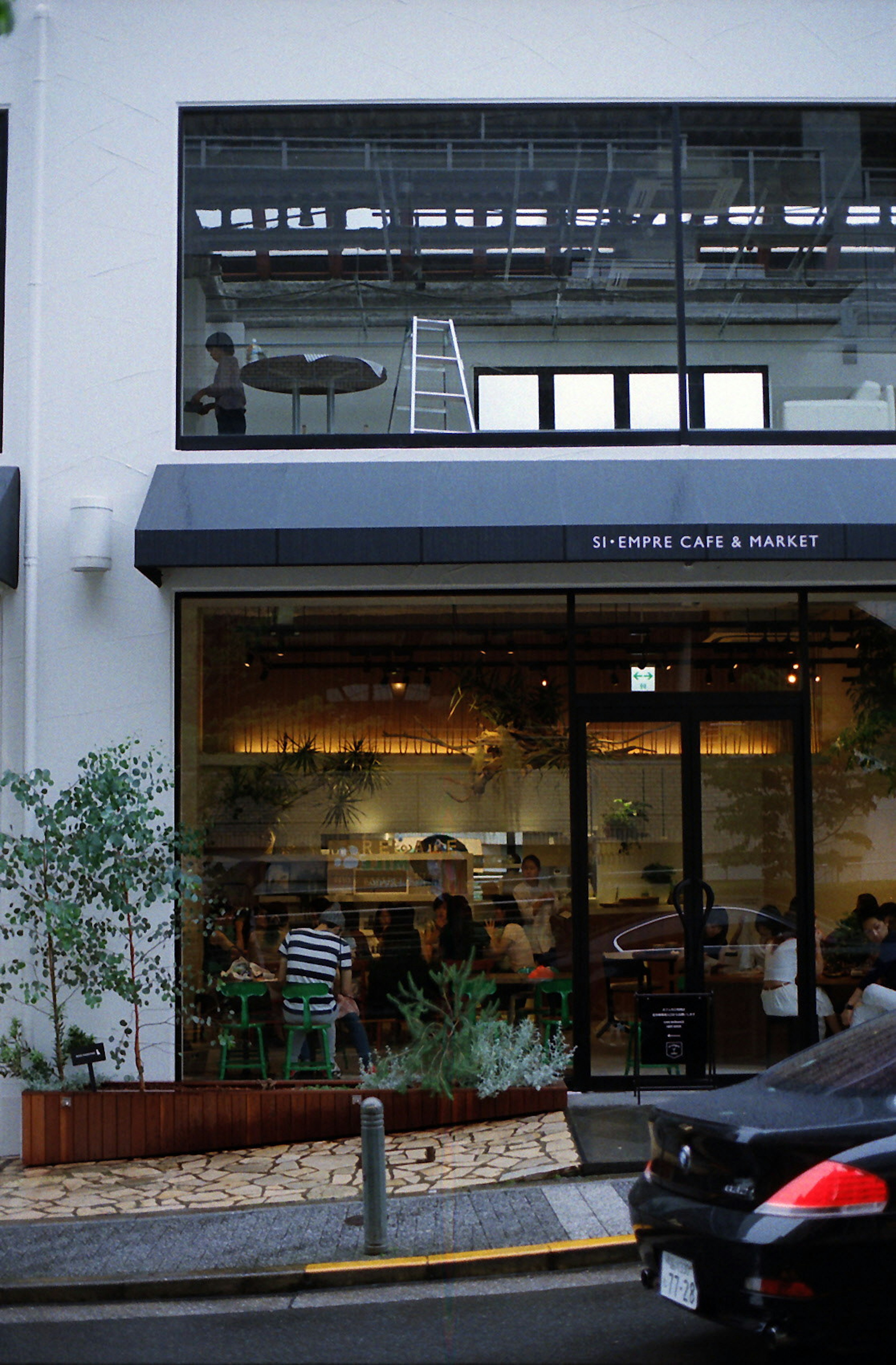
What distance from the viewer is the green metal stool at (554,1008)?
10016 mm

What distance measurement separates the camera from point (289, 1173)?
834 cm

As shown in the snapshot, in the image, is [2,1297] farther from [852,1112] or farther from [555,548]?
[555,548]

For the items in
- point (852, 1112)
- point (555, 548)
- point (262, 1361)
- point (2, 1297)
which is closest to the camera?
point (852, 1112)

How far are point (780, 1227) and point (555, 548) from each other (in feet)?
18.3

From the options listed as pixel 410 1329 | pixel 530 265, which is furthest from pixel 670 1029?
pixel 530 265

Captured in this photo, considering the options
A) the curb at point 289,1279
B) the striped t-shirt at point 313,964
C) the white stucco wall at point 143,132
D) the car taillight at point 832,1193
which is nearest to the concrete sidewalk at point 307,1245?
the curb at point 289,1279

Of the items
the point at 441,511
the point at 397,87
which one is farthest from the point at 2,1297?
the point at 397,87

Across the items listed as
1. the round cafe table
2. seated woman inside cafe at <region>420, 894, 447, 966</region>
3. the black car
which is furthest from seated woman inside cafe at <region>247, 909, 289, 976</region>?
the black car

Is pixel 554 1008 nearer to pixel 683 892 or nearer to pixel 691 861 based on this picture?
pixel 683 892

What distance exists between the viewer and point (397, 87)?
410 inches

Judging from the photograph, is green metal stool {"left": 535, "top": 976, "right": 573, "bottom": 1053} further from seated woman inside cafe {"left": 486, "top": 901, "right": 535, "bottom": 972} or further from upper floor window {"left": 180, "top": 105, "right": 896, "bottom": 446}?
upper floor window {"left": 180, "top": 105, "right": 896, "bottom": 446}

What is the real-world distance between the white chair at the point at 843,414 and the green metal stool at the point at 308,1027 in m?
5.71

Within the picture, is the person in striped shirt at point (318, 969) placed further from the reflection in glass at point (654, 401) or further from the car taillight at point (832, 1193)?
the car taillight at point (832, 1193)

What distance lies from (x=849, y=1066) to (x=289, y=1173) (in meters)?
4.30
